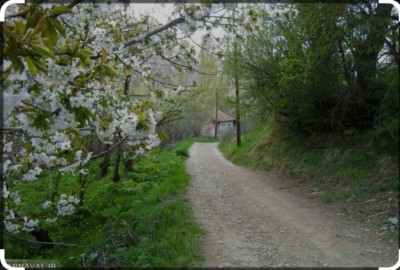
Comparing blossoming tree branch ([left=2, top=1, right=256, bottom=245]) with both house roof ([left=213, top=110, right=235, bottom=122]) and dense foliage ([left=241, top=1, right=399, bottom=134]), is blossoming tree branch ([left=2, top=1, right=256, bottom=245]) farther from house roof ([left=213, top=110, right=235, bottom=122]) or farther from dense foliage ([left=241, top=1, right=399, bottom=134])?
house roof ([left=213, top=110, right=235, bottom=122])

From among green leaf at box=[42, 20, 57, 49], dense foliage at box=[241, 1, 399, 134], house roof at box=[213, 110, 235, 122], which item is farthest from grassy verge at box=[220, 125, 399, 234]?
house roof at box=[213, 110, 235, 122]

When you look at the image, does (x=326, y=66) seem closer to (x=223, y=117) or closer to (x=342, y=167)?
(x=342, y=167)

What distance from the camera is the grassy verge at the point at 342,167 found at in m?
6.39

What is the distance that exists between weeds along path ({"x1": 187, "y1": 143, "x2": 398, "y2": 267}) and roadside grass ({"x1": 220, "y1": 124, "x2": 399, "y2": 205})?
2.27 feet

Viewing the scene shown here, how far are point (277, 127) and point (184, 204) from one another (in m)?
6.84

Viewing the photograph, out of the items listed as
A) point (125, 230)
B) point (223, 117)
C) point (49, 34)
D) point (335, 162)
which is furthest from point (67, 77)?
point (223, 117)

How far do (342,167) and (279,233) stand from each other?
3.69 m

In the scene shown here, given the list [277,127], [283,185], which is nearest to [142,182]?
[283,185]

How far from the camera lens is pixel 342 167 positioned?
28.2 feet

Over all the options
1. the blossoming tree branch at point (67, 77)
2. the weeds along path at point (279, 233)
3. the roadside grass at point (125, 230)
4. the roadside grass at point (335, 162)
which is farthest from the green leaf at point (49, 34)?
the roadside grass at point (335, 162)

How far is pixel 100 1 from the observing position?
180 inches

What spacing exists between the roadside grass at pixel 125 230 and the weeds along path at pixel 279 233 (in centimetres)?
35

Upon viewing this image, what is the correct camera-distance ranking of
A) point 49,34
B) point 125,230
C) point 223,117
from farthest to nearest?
point 223,117
point 125,230
point 49,34

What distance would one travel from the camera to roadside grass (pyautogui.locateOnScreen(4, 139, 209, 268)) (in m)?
4.84
